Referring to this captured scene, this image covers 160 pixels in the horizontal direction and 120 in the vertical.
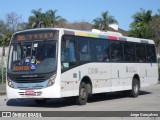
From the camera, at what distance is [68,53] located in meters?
16.4

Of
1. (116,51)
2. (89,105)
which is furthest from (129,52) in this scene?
(89,105)

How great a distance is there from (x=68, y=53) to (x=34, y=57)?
1.34 metres

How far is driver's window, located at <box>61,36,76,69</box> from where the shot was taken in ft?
52.7

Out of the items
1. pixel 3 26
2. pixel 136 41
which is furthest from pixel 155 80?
pixel 3 26

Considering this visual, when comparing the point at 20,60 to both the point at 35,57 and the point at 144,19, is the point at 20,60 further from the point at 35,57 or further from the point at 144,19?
the point at 144,19

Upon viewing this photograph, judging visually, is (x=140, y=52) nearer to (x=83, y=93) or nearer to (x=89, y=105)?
(x=83, y=93)

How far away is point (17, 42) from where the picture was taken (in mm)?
16828

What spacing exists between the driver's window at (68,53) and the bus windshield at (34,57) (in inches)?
15.3

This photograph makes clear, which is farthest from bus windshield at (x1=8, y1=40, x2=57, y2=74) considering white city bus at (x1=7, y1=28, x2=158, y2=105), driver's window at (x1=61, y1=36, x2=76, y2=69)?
driver's window at (x1=61, y1=36, x2=76, y2=69)

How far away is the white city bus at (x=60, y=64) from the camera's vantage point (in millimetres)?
15766

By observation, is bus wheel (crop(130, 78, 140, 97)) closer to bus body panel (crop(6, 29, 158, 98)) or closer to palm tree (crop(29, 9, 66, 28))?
bus body panel (crop(6, 29, 158, 98))

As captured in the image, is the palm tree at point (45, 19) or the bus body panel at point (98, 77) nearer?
the bus body panel at point (98, 77)

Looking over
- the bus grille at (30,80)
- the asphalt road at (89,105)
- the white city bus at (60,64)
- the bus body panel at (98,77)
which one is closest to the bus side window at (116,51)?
the white city bus at (60,64)

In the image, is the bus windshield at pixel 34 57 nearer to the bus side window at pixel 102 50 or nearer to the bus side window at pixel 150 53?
the bus side window at pixel 102 50
